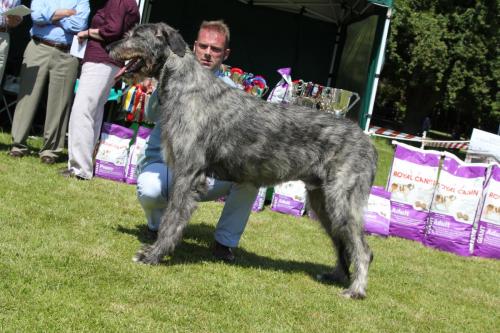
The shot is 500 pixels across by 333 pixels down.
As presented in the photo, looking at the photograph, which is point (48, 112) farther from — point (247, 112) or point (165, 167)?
point (247, 112)

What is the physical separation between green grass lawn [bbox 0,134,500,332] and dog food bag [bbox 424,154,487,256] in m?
0.38

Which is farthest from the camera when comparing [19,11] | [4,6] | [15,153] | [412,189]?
[412,189]

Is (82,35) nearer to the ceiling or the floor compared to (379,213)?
nearer to the ceiling

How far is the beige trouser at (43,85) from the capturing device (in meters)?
6.50

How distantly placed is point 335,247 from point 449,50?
857 inches

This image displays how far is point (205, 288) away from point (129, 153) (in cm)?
345

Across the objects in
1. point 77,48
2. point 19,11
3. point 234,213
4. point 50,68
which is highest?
point 19,11

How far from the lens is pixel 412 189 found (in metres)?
6.70

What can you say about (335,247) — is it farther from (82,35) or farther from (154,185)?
(82,35)

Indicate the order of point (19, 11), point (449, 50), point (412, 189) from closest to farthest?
1. point (19, 11)
2. point (412, 189)
3. point (449, 50)

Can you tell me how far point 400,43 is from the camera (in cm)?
2452

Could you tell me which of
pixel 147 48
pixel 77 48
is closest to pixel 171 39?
pixel 147 48

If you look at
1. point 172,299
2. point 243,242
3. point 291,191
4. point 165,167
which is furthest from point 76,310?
point 291,191

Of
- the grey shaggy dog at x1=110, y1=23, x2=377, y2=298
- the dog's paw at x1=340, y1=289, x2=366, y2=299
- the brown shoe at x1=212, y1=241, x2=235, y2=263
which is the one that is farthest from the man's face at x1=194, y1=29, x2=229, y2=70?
the dog's paw at x1=340, y1=289, x2=366, y2=299
